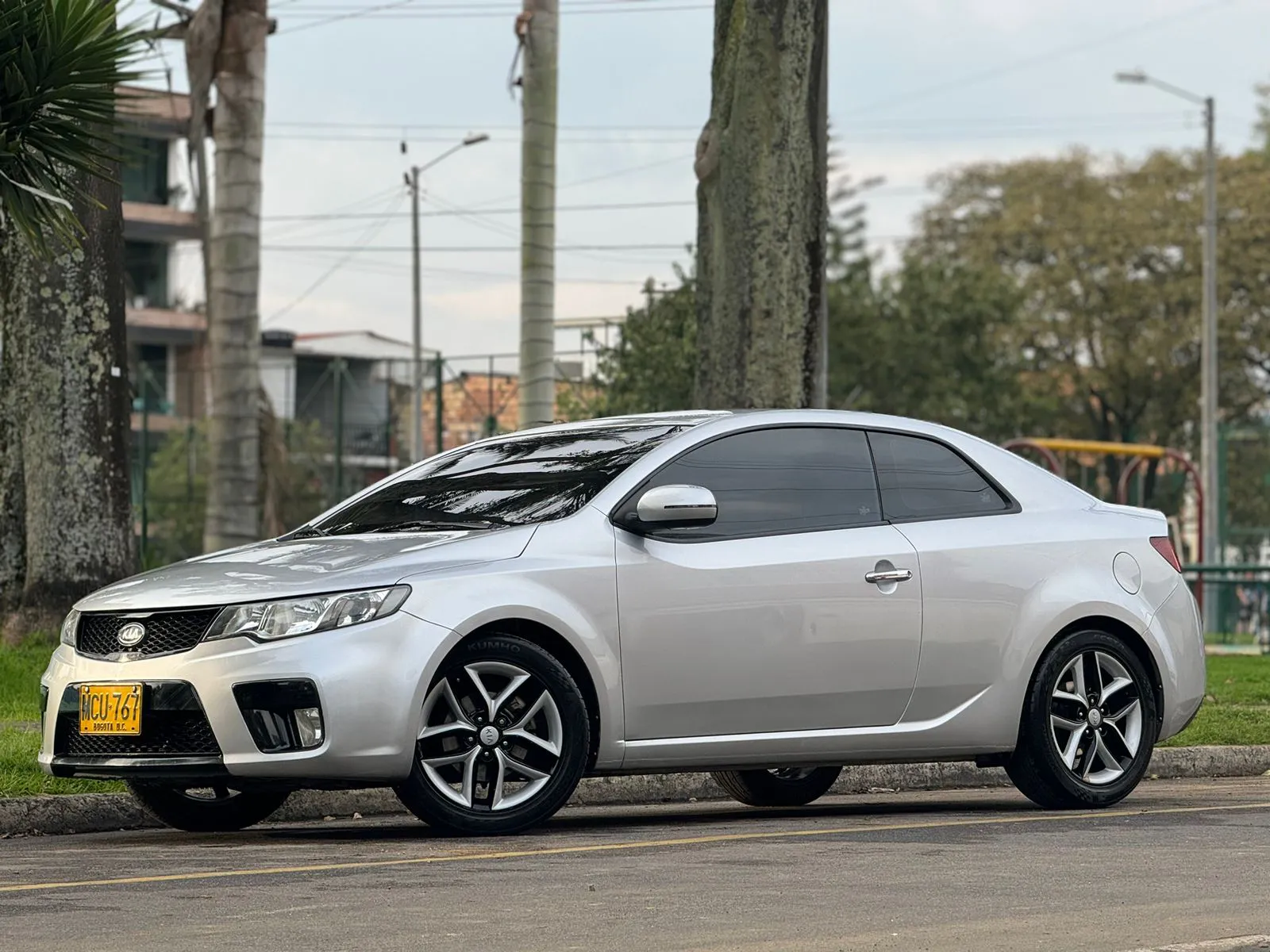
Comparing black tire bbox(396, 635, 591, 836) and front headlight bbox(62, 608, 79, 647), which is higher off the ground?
front headlight bbox(62, 608, 79, 647)

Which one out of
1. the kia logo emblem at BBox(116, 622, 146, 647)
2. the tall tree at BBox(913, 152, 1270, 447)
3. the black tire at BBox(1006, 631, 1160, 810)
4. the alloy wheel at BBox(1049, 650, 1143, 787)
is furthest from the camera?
the tall tree at BBox(913, 152, 1270, 447)

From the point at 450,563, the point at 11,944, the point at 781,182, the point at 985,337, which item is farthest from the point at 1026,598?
the point at 985,337

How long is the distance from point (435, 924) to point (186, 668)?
2089 mm

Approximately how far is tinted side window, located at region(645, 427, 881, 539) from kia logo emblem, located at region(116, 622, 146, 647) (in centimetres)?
187

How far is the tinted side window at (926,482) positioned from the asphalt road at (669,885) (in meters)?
1.22

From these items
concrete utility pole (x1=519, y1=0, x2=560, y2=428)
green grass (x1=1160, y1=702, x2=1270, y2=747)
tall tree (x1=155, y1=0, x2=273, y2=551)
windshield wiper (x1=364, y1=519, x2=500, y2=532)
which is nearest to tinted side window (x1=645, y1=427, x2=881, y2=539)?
windshield wiper (x1=364, y1=519, x2=500, y2=532)

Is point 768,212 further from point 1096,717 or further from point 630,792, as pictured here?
point 1096,717

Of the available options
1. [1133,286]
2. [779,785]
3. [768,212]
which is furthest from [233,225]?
[1133,286]

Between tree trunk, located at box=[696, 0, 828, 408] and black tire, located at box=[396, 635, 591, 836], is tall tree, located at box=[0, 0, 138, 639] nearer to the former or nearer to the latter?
tree trunk, located at box=[696, 0, 828, 408]

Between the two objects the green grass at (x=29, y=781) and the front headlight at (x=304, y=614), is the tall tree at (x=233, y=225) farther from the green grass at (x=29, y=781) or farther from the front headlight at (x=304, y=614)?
the front headlight at (x=304, y=614)

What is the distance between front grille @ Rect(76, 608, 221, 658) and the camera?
7.62 metres

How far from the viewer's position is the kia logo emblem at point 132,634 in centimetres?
773

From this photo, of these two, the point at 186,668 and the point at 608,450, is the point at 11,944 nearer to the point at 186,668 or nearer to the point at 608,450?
the point at 186,668

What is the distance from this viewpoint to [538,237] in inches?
741
